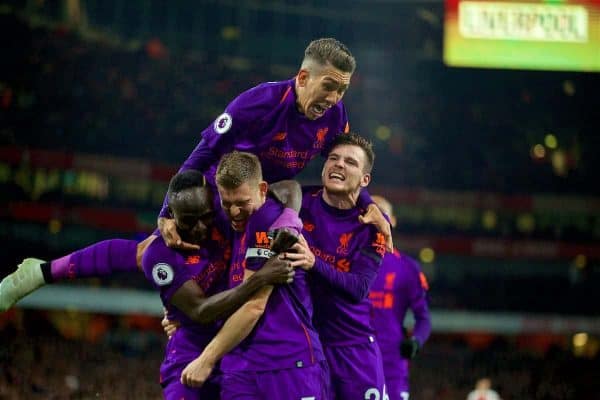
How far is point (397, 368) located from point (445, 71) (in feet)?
73.2

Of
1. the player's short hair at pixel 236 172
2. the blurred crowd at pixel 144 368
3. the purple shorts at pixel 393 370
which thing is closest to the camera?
the player's short hair at pixel 236 172

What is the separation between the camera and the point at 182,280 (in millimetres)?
3965

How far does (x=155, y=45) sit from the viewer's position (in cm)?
2402

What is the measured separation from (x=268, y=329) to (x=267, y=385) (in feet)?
0.80

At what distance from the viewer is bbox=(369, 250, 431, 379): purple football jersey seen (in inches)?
258

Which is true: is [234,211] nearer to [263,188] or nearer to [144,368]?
[263,188]

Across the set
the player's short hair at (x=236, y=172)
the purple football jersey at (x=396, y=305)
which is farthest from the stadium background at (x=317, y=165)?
the player's short hair at (x=236, y=172)

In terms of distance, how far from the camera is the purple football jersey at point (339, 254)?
4.60 metres

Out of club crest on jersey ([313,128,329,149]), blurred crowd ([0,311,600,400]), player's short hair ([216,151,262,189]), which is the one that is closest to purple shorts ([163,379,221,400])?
player's short hair ([216,151,262,189])

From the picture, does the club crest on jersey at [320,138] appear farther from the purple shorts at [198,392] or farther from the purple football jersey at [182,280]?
the purple shorts at [198,392]

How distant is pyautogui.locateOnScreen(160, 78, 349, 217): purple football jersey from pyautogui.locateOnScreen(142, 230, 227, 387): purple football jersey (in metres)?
0.30

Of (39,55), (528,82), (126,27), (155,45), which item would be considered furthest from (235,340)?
(528,82)

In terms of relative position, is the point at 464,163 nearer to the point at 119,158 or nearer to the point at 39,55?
the point at 119,158

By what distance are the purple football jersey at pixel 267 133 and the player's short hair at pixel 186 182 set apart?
0.27 metres
